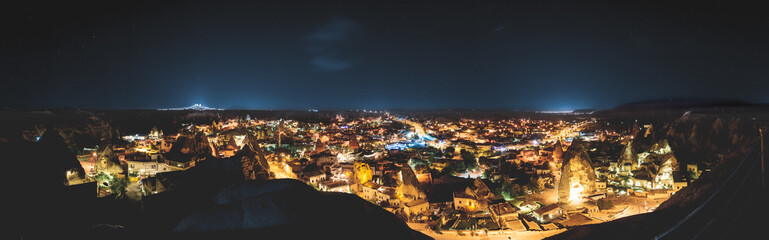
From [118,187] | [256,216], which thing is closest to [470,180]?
[118,187]

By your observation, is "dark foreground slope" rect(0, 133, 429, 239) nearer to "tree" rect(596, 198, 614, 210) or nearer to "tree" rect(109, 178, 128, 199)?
"tree" rect(109, 178, 128, 199)

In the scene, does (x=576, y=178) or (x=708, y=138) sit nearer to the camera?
(x=576, y=178)

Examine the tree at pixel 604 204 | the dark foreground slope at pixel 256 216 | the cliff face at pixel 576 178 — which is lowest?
the tree at pixel 604 204

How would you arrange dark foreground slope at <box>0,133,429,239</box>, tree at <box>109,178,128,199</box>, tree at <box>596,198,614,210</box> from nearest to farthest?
dark foreground slope at <box>0,133,429,239</box>, tree at <box>109,178,128,199</box>, tree at <box>596,198,614,210</box>

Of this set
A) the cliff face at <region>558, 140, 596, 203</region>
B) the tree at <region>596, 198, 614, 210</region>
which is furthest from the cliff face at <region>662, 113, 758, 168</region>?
the tree at <region>596, 198, 614, 210</region>

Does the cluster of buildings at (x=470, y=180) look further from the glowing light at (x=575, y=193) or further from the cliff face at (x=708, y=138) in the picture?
the cliff face at (x=708, y=138)

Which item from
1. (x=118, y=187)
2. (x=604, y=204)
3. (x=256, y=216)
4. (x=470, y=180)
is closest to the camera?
(x=256, y=216)

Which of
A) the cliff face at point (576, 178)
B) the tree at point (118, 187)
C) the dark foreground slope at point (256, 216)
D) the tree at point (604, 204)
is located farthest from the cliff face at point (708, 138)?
the tree at point (118, 187)

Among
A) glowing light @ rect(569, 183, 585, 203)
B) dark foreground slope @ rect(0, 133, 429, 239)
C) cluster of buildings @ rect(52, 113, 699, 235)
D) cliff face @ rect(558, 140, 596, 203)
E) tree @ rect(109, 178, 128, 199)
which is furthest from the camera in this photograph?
cliff face @ rect(558, 140, 596, 203)

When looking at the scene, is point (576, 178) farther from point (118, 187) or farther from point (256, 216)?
point (118, 187)

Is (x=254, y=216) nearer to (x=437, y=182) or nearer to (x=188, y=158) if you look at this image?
(x=437, y=182)
